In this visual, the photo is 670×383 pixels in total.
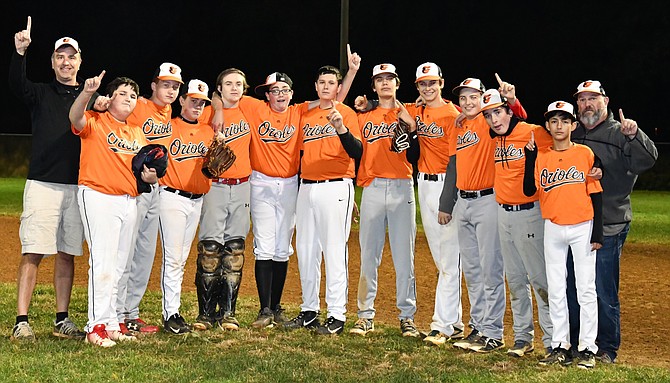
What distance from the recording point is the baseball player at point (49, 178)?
6.70 meters

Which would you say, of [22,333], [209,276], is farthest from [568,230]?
[22,333]

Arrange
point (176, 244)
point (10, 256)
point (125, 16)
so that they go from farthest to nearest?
point (125, 16), point (10, 256), point (176, 244)

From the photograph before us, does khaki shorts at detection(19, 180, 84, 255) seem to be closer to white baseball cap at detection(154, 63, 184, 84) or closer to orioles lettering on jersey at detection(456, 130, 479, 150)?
white baseball cap at detection(154, 63, 184, 84)

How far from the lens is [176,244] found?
712cm

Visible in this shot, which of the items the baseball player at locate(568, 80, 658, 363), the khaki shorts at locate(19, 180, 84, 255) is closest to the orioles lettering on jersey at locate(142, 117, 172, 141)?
the khaki shorts at locate(19, 180, 84, 255)

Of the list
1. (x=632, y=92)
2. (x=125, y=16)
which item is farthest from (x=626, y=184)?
(x=125, y=16)

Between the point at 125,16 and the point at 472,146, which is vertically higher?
the point at 125,16

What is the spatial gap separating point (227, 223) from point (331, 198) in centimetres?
94

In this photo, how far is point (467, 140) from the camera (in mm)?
6895

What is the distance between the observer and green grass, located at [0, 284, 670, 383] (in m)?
5.78

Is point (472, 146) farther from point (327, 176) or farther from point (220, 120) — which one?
point (220, 120)

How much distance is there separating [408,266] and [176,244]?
1989 millimetres

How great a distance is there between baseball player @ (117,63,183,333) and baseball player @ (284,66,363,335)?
120cm

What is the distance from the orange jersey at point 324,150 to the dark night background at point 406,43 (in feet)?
107
